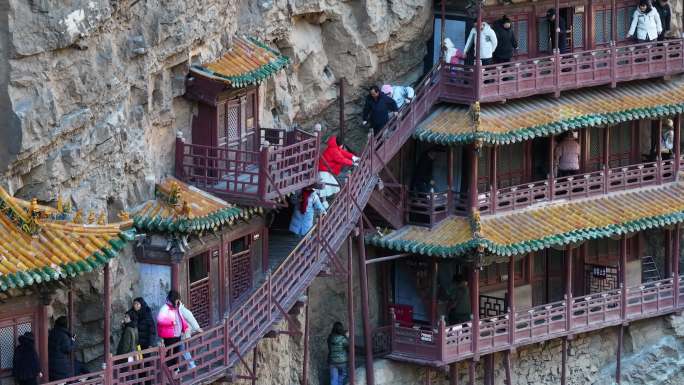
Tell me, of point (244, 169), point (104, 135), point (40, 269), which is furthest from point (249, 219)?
point (40, 269)

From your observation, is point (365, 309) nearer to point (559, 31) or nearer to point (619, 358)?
point (619, 358)

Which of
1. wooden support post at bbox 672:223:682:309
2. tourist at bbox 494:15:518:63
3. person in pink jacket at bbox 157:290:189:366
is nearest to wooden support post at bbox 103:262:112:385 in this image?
person in pink jacket at bbox 157:290:189:366

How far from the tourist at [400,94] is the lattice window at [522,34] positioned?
3429 millimetres

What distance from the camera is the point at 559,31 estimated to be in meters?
61.5

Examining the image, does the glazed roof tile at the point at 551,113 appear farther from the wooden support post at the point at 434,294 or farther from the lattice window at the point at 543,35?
the wooden support post at the point at 434,294

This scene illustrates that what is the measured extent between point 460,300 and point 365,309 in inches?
117

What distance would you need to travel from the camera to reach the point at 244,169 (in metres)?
53.8

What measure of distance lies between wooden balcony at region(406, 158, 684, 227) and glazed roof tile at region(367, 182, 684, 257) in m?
0.19

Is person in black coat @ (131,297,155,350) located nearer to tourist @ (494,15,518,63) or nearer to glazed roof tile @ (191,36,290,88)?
glazed roof tile @ (191,36,290,88)

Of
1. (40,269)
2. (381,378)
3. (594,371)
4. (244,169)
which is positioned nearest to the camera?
(40,269)

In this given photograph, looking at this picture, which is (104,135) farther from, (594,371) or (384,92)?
(594,371)

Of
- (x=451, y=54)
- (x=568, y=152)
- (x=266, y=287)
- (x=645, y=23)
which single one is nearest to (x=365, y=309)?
(x=266, y=287)

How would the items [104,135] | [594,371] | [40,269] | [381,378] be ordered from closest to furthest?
1. [40,269]
2. [104,135]
3. [381,378]
4. [594,371]

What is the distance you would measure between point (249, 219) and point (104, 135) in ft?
17.8
